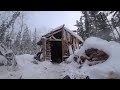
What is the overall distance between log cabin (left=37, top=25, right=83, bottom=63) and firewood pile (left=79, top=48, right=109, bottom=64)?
0.37 metres

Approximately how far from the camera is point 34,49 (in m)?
5.68

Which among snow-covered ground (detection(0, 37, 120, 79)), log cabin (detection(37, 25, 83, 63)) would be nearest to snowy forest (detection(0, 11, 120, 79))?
snow-covered ground (detection(0, 37, 120, 79))

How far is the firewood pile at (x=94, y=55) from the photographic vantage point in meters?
5.52

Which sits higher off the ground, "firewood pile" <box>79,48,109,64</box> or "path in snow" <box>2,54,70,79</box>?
"firewood pile" <box>79,48,109,64</box>

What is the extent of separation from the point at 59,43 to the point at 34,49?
2679 millimetres

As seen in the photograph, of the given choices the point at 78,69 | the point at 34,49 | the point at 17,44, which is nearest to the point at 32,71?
the point at 34,49

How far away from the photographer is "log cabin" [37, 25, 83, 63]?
21.5 feet

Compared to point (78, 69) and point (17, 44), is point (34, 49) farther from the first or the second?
point (78, 69)

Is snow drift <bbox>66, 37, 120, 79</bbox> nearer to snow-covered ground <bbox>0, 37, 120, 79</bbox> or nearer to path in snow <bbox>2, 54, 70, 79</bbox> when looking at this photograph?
snow-covered ground <bbox>0, 37, 120, 79</bbox>

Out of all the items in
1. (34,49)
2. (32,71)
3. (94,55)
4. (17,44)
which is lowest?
(32,71)
